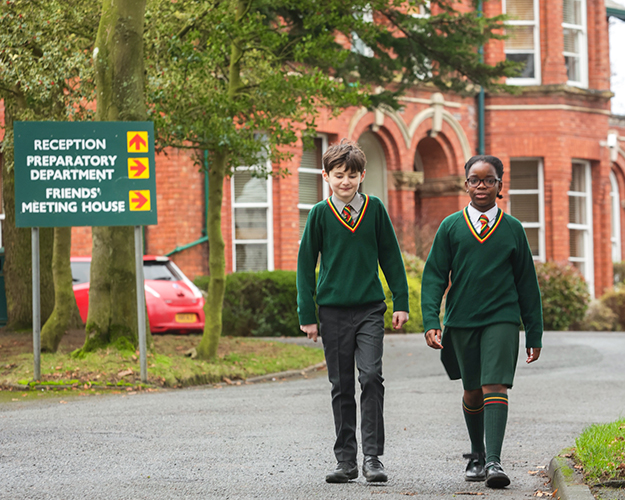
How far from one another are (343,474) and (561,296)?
15533 millimetres

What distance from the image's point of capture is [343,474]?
4957 mm

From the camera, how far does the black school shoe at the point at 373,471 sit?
4.83 meters

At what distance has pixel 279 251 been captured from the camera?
63.4 ft

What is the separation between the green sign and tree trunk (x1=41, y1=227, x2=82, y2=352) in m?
1.74

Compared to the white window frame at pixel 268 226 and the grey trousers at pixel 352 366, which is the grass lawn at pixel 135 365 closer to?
the grey trousers at pixel 352 366

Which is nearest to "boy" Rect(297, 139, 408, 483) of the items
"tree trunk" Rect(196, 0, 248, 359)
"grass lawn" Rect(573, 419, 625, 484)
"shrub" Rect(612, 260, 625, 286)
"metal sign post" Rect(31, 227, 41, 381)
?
"grass lawn" Rect(573, 419, 625, 484)

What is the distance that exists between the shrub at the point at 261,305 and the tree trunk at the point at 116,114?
642 cm

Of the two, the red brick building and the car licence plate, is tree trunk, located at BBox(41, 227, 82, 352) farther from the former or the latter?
the red brick building

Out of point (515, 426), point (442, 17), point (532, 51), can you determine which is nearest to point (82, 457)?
point (515, 426)

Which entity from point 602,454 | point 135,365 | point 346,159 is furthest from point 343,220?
point 135,365

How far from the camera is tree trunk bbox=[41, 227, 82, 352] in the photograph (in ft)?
38.4

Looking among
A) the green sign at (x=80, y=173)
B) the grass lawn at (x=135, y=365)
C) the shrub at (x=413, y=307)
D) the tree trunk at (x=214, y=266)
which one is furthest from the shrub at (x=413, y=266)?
the green sign at (x=80, y=173)

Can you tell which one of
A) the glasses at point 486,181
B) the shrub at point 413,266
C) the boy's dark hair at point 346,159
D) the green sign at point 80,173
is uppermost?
the green sign at point 80,173

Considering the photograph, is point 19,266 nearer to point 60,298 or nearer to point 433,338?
point 60,298
